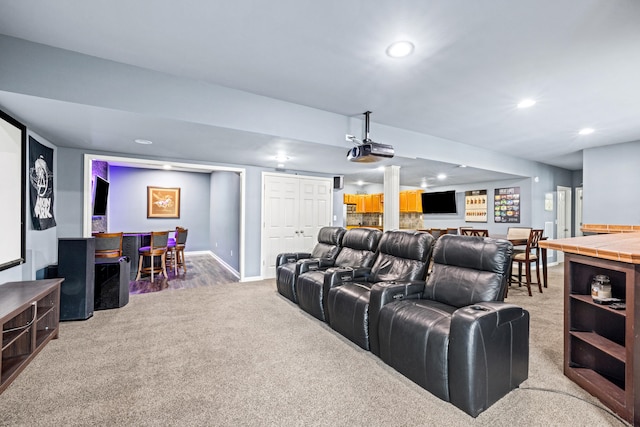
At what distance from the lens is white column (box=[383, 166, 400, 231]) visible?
4.98 meters

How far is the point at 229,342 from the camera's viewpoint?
2822mm

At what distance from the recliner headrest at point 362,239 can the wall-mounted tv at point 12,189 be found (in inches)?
140

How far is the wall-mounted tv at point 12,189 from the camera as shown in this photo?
2.54m

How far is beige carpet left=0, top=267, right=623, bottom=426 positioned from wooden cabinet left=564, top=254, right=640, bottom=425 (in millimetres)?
108

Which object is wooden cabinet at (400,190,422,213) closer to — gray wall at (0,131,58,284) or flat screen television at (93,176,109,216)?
flat screen television at (93,176,109,216)

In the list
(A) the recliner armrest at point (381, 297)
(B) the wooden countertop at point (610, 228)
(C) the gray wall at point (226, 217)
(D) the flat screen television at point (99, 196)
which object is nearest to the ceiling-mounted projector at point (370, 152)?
(A) the recliner armrest at point (381, 297)

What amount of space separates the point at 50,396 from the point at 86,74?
256 centimetres

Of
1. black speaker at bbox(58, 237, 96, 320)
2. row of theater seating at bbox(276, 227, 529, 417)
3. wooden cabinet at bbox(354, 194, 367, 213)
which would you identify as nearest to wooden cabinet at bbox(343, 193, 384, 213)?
wooden cabinet at bbox(354, 194, 367, 213)

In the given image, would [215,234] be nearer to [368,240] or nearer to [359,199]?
[359,199]

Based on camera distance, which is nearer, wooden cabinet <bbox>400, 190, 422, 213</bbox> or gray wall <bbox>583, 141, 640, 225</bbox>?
gray wall <bbox>583, 141, 640, 225</bbox>

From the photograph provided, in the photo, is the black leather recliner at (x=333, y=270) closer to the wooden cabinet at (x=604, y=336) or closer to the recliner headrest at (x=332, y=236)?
the recliner headrest at (x=332, y=236)

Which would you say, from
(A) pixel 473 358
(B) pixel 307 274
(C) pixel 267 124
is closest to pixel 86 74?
(C) pixel 267 124

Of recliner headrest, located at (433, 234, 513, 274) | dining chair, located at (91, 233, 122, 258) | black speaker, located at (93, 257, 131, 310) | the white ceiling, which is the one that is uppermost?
the white ceiling

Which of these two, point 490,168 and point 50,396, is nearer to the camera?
point 50,396
